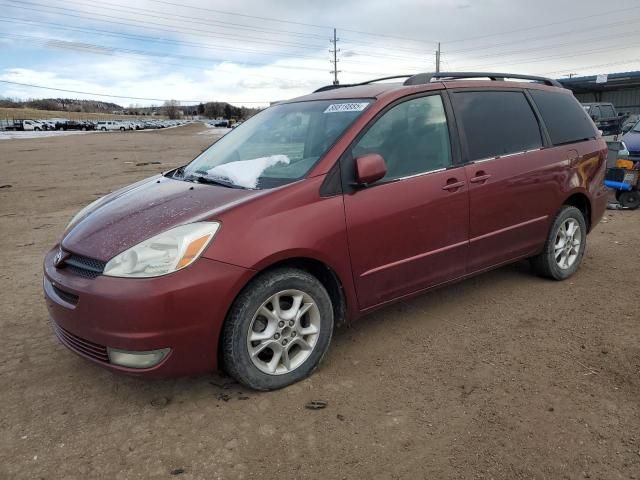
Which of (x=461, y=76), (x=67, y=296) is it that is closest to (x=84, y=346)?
(x=67, y=296)

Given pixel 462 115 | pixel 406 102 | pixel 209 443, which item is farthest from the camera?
pixel 462 115

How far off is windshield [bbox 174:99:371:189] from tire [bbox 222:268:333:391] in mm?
646

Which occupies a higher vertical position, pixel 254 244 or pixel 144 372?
pixel 254 244

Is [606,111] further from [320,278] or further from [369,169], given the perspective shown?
[320,278]

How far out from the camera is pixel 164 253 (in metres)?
2.65

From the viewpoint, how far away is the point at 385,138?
3406 millimetres

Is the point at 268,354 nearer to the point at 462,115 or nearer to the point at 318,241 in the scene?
the point at 318,241

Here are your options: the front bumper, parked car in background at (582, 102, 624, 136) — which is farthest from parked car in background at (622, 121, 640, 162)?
the front bumper

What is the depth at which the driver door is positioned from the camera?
3219 mm

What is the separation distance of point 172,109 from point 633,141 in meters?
152

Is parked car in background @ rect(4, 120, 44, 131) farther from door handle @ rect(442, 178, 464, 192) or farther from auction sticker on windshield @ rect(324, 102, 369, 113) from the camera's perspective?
door handle @ rect(442, 178, 464, 192)

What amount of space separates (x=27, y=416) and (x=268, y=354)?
4.42ft

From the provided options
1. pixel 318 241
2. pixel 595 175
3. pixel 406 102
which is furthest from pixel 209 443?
pixel 595 175

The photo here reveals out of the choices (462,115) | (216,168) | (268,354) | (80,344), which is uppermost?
(462,115)
